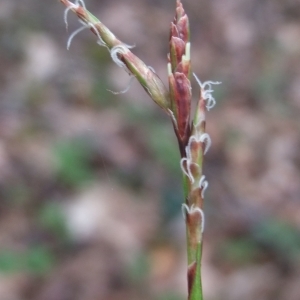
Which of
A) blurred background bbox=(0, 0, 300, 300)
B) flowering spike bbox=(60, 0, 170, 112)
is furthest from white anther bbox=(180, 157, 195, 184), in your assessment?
blurred background bbox=(0, 0, 300, 300)

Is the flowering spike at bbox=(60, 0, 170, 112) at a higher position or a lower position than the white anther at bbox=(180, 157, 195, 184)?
higher

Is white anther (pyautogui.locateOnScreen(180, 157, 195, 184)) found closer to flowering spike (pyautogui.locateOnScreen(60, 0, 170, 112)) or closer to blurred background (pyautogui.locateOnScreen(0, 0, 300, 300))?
flowering spike (pyautogui.locateOnScreen(60, 0, 170, 112))

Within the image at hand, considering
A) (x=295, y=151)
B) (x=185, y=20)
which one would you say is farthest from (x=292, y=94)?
(x=185, y=20)

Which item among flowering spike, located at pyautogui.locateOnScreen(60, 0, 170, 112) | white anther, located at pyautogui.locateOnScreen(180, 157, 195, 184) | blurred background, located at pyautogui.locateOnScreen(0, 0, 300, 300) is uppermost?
blurred background, located at pyautogui.locateOnScreen(0, 0, 300, 300)

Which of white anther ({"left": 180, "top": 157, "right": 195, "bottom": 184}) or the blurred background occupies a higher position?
the blurred background

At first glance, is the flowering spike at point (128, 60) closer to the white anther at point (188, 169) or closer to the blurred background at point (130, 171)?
the white anther at point (188, 169)

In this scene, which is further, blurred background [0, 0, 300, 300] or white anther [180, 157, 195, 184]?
blurred background [0, 0, 300, 300]

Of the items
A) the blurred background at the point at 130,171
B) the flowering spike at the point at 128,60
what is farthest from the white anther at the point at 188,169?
the blurred background at the point at 130,171

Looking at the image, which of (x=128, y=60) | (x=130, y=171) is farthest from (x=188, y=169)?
(x=130, y=171)

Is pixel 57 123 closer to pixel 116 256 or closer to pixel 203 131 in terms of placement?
pixel 116 256
